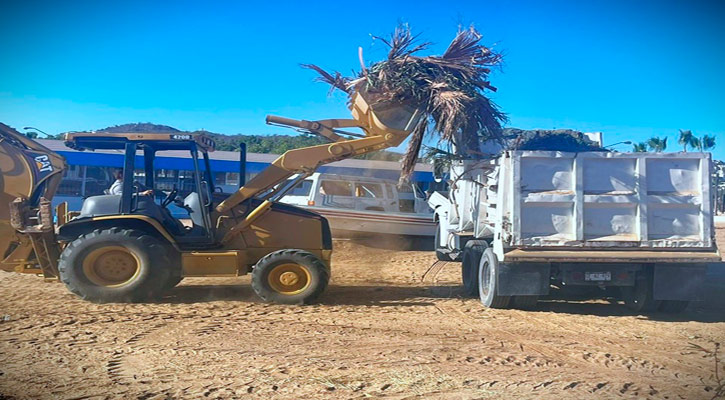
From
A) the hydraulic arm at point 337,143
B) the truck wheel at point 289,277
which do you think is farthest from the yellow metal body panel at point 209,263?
the hydraulic arm at point 337,143

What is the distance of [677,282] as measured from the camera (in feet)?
27.0

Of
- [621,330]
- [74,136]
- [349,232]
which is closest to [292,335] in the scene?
[621,330]

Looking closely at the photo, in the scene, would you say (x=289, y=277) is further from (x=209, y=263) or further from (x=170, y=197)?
(x=170, y=197)

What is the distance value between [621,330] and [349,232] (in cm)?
898

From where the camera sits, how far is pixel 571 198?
26.5 feet

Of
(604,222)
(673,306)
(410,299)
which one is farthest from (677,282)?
(410,299)

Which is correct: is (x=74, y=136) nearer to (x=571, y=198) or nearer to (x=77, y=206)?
(x=571, y=198)

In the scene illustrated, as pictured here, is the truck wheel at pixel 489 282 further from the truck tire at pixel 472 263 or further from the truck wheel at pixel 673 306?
the truck wheel at pixel 673 306

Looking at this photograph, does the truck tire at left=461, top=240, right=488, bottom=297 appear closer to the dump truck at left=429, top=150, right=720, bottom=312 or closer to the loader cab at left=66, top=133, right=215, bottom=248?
the dump truck at left=429, top=150, right=720, bottom=312

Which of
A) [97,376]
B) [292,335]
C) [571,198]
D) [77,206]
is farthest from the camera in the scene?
[77,206]

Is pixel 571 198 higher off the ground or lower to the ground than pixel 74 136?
lower

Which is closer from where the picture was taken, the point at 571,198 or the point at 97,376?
the point at 97,376

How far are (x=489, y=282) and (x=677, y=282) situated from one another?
8.12ft

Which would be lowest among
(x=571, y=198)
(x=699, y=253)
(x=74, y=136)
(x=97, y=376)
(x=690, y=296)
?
(x=97, y=376)
